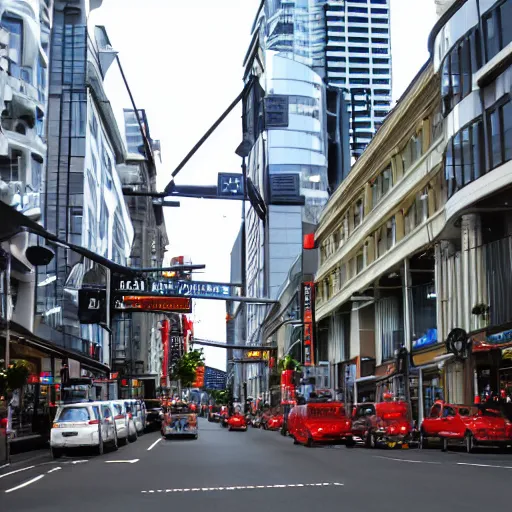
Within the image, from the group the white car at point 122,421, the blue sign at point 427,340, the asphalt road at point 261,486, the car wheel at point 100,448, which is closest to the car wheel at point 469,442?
the asphalt road at point 261,486

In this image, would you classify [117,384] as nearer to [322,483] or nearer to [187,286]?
[187,286]

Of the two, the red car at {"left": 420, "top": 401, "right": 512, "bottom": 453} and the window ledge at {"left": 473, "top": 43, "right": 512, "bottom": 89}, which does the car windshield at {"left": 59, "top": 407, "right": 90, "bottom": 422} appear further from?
the window ledge at {"left": 473, "top": 43, "right": 512, "bottom": 89}

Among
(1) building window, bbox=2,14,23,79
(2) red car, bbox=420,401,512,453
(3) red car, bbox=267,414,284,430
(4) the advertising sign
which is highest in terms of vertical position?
(1) building window, bbox=2,14,23,79

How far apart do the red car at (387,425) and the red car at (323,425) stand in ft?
2.63

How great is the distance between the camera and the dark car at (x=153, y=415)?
67.2 m

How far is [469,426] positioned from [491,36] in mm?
15638

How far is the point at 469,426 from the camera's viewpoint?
3003 centimetres

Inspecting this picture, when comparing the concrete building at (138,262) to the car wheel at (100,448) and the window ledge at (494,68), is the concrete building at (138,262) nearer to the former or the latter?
the car wheel at (100,448)

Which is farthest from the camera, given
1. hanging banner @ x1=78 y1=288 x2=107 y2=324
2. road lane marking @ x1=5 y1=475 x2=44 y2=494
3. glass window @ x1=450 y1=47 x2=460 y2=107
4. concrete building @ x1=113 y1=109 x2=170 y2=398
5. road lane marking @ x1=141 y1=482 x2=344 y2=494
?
concrete building @ x1=113 y1=109 x2=170 y2=398

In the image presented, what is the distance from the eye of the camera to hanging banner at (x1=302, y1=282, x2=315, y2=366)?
76062 millimetres

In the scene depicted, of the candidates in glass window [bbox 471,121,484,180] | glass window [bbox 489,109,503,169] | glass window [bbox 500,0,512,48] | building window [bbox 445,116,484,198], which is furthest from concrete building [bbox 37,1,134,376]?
glass window [bbox 500,0,512,48]

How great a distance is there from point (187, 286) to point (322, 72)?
104878mm

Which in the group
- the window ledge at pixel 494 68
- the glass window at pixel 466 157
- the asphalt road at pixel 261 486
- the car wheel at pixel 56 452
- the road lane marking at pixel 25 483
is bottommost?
the car wheel at pixel 56 452

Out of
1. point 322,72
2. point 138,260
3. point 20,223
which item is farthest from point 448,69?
point 322,72
